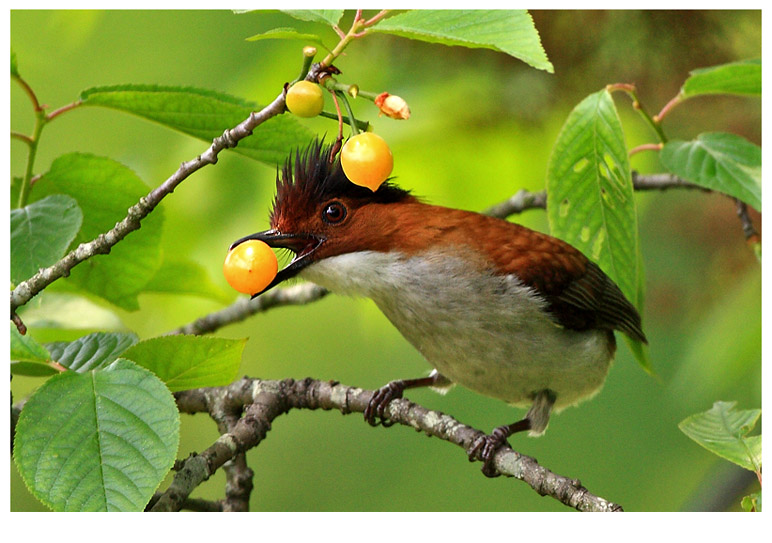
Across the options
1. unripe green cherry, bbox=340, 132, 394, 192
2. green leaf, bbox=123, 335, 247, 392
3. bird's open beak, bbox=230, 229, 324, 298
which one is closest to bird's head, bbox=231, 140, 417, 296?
bird's open beak, bbox=230, 229, 324, 298

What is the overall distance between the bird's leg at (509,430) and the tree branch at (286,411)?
6cm

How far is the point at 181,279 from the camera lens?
2447 millimetres

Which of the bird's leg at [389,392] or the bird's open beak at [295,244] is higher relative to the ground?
the bird's open beak at [295,244]

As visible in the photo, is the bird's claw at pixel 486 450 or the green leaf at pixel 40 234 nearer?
the green leaf at pixel 40 234

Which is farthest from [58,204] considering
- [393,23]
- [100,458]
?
[393,23]

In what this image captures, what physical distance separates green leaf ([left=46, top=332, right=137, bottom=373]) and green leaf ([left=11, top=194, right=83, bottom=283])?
0.54 ft

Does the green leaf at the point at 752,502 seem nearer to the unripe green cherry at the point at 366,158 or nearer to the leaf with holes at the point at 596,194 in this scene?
the leaf with holes at the point at 596,194

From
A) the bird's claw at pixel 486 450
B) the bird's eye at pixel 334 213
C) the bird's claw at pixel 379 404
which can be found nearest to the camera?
the bird's claw at pixel 486 450

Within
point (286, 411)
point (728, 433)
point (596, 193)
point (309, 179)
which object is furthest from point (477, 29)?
point (286, 411)

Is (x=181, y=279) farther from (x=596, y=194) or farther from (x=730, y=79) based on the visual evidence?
(x=730, y=79)

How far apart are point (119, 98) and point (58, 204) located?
257 millimetres

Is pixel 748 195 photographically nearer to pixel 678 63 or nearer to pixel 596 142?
pixel 596 142

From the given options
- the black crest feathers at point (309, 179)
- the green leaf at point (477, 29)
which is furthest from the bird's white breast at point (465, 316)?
the green leaf at point (477, 29)

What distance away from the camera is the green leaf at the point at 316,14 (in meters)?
1.57
